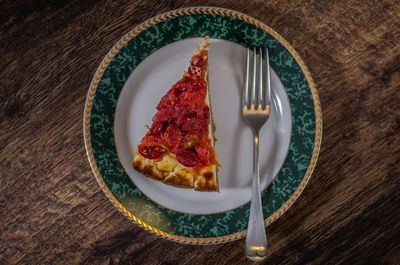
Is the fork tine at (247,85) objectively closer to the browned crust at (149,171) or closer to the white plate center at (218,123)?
the white plate center at (218,123)

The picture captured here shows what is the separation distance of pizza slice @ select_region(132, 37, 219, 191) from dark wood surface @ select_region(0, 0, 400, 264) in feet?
2.12

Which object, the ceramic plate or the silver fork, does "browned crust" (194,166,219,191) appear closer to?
the ceramic plate

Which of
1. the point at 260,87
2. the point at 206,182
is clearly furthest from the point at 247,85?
the point at 206,182

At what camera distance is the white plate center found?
2971 mm

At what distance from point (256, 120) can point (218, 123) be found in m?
0.36

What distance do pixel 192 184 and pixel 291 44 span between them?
5.26ft

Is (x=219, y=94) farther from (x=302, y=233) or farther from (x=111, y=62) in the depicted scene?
(x=302, y=233)

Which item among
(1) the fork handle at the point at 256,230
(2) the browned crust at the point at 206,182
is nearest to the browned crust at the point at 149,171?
(2) the browned crust at the point at 206,182

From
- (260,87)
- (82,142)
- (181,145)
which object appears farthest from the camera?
(82,142)

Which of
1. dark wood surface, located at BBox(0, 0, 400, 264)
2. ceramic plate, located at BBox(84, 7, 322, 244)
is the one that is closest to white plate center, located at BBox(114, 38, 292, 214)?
ceramic plate, located at BBox(84, 7, 322, 244)

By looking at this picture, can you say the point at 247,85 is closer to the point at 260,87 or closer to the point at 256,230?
the point at 260,87

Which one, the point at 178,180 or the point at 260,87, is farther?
the point at 260,87

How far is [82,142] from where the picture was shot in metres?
3.06

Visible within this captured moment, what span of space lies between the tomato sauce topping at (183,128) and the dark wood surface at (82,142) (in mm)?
739
